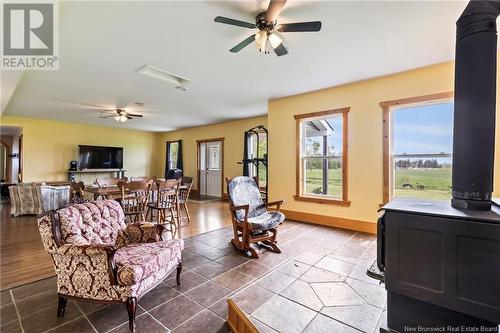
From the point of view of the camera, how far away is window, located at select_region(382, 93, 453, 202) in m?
3.25

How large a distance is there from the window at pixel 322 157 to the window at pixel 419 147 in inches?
27.7

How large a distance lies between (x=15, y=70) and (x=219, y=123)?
5179 millimetres

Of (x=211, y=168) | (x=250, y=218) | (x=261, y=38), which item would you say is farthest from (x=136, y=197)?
(x=211, y=168)

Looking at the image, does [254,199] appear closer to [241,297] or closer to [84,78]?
[241,297]

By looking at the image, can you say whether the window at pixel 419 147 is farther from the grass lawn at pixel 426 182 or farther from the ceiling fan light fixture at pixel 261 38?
the ceiling fan light fixture at pixel 261 38

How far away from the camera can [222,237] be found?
368cm

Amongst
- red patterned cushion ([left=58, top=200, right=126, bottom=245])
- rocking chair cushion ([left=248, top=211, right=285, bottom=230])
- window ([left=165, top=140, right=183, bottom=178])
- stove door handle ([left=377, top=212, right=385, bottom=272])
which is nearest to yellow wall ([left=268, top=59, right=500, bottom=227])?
rocking chair cushion ([left=248, top=211, right=285, bottom=230])

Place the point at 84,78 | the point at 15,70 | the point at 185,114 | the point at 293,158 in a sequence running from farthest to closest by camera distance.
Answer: the point at 185,114, the point at 293,158, the point at 84,78, the point at 15,70

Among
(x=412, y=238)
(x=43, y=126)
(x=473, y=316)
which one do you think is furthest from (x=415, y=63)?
(x=43, y=126)

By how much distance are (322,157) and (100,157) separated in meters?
7.69

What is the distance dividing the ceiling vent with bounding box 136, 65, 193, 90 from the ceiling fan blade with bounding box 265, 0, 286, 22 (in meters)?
2.05

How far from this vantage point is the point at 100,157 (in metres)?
8.14

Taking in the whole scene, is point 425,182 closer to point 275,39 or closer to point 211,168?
point 275,39

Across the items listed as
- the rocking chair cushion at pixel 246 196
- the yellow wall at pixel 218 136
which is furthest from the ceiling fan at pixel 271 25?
the yellow wall at pixel 218 136
